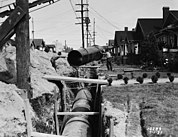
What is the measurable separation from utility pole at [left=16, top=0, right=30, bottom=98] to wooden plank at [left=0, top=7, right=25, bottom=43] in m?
0.16

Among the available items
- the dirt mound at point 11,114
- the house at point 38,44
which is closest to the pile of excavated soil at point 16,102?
the dirt mound at point 11,114

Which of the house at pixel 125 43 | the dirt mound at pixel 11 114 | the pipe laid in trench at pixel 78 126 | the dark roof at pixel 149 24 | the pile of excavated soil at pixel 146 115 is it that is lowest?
the pipe laid in trench at pixel 78 126

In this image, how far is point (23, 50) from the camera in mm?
7926

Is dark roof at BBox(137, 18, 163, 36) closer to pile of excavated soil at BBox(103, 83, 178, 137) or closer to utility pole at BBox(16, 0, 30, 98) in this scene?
pile of excavated soil at BBox(103, 83, 178, 137)

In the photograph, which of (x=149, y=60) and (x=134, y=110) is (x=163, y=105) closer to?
(x=134, y=110)

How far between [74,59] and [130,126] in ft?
35.4

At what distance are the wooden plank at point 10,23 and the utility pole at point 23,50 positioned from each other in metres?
Answer: 0.16

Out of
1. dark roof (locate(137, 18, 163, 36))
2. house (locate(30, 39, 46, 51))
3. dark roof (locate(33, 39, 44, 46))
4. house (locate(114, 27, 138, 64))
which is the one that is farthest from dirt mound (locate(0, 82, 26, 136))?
dark roof (locate(33, 39, 44, 46))

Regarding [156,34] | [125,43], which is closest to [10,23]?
[156,34]

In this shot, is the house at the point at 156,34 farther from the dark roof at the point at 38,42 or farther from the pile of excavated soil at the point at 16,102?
the pile of excavated soil at the point at 16,102

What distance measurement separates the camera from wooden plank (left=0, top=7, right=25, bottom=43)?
7.75 meters

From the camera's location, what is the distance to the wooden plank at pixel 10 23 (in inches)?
305

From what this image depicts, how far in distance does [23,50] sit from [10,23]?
88cm

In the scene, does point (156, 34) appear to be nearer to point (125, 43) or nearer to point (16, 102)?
point (125, 43)
